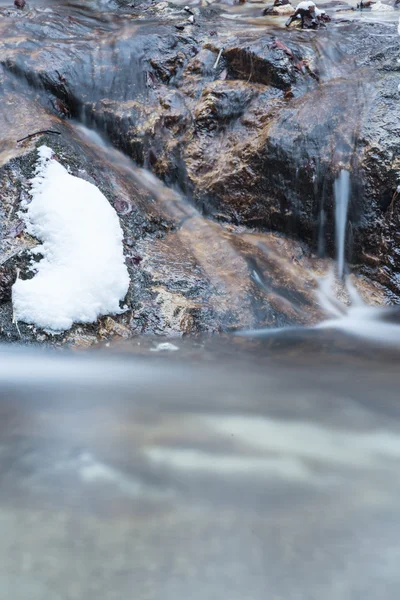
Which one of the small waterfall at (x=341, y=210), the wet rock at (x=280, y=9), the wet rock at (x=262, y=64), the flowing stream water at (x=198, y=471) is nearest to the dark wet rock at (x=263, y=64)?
the wet rock at (x=262, y=64)

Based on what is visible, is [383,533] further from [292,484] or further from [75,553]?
[75,553]

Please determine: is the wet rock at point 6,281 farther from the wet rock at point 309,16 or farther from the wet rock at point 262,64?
the wet rock at point 309,16

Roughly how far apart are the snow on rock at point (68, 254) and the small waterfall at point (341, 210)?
6.38 feet

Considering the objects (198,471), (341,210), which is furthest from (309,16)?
(198,471)

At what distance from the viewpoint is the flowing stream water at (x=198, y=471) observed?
145 centimetres

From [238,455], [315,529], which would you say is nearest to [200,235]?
[238,455]

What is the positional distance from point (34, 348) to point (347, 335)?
86.2 inches

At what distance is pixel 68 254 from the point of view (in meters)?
3.53

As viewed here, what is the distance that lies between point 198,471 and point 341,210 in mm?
3224

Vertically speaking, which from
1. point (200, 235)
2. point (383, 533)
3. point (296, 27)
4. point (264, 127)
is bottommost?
point (383, 533)

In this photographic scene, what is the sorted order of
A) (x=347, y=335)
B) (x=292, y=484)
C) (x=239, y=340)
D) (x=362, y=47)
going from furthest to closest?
(x=362, y=47) < (x=347, y=335) < (x=239, y=340) < (x=292, y=484)

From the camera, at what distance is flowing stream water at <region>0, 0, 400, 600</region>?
1448 millimetres

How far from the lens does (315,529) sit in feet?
5.31

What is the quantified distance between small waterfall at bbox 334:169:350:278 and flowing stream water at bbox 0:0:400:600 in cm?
133
